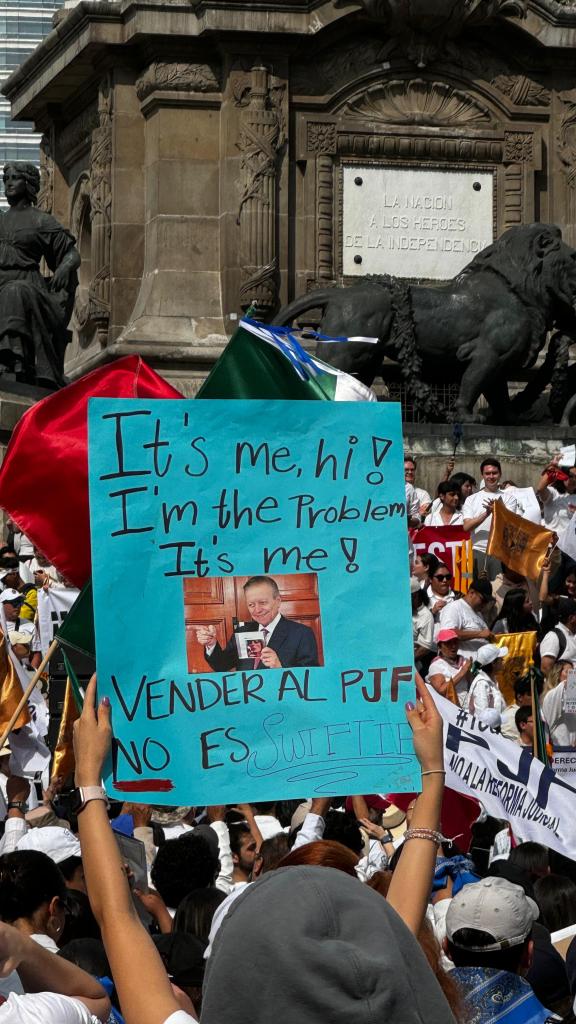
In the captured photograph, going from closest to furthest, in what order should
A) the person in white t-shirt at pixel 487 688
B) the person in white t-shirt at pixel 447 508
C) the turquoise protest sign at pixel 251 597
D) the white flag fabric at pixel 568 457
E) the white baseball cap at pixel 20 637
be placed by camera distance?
the turquoise protest sign at pixel 251 597, the person in white t-shirt at pixel 487 688, the white baseball cap at pixel 20 637, the person in white t-shirt at pixel 447 508, the white flag fabric at pixel 568 457

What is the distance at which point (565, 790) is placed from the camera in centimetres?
811

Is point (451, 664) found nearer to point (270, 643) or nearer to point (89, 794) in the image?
point (270, 643)

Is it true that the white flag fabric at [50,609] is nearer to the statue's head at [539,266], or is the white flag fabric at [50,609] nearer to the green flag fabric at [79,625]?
the green flag fabric at [79,625]

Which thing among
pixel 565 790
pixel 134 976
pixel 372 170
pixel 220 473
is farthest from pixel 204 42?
pixel 134 976

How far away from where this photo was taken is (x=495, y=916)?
4133 mm

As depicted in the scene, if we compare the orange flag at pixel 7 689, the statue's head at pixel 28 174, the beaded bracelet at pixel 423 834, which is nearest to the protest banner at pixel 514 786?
the orange flag at pixel 7 689

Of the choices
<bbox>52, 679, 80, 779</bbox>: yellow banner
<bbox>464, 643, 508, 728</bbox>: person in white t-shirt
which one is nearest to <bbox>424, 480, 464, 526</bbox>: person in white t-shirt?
<bbox>464, 643, 508, 728</bbox>: person in white t-shirt

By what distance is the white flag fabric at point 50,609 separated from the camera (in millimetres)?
12586

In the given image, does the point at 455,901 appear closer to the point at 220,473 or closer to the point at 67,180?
the point at 220,473

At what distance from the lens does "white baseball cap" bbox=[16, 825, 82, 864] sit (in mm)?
6547

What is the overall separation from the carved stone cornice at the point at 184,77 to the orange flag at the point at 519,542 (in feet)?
34.4

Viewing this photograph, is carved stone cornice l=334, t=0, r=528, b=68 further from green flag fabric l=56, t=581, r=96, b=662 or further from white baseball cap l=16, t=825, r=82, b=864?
green flag fabric l=56, t=581, r=96, b=662

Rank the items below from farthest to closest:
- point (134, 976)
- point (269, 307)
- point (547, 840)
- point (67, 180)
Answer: point (67, 180) → point (269, 307) → point (547, 840) → point (134, 976)

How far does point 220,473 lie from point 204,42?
20.3m
